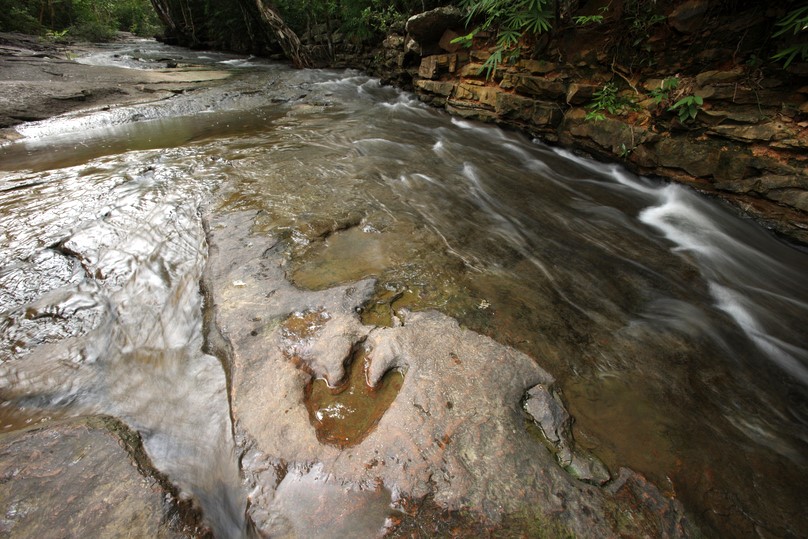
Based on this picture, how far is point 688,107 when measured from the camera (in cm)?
394

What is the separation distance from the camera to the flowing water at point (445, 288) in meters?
1.55

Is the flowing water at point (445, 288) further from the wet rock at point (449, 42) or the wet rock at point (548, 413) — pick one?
the wet rock at point (449, 42)

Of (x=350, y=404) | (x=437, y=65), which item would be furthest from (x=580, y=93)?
(x=350, y=404)

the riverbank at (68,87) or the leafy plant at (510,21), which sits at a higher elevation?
the leafy plant at (510,21)

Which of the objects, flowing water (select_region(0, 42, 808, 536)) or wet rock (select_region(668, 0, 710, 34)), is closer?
flowing water (select_region(0, 42, 808, 536))

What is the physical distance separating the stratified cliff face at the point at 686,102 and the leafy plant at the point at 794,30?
128 mm

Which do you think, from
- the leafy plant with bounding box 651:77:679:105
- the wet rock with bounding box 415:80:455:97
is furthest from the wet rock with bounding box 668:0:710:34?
the wet rock with bounding box 415:80:455:97

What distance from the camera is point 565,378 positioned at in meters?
1.79

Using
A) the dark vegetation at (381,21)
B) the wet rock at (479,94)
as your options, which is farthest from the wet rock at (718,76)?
the wet rock at (479,94)

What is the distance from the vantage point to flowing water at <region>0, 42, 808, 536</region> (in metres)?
1.55

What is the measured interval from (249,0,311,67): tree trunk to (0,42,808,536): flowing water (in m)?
10.7

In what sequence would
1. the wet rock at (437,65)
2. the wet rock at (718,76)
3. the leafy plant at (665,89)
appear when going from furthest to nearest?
the wet rock at (437,65), the leafy plant at (665,89), the wet rock at (718,76)

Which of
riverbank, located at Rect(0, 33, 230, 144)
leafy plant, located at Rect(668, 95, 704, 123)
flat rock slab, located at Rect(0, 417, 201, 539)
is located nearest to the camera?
flat rock slab, located at Rect(0, 417, 201, 539)

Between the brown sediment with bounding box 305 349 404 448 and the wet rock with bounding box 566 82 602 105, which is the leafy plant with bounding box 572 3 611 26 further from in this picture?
the brown sediment with bounding box 305 349 404 448
